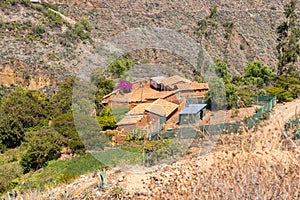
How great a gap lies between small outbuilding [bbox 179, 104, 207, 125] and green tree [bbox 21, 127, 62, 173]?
330 inches

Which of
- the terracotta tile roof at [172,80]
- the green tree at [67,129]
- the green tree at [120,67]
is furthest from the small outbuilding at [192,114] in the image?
the green tree at [67,129]

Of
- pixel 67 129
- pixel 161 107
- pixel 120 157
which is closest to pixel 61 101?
pixel 67 129

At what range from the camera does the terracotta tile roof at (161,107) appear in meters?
3.45

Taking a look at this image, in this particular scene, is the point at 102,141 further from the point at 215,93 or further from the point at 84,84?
the point at 215,93

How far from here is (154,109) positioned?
137 inches

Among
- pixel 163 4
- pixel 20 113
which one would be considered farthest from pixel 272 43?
pixel 20 113

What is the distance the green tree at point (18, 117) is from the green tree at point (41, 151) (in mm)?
2958

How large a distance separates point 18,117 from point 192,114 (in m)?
12.1

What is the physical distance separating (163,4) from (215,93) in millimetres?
29831

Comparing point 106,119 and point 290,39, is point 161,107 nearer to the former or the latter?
point 106,119

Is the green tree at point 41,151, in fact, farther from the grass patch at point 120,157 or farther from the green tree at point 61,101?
the grass patch at point 120,157

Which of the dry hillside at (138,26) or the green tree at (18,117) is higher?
the dry hillside at (138,26)

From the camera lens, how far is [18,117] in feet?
46.8

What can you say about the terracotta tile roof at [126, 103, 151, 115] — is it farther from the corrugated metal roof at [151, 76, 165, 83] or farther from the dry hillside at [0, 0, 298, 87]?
the dry hillside at [0, 0, 298, 87]
